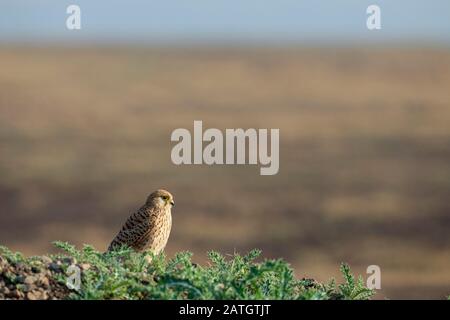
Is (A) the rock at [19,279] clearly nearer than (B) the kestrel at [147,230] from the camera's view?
Yes

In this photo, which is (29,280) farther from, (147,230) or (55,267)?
(147,230)

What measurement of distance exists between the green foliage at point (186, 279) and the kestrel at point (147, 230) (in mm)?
2127

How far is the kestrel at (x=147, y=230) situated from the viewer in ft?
41.2

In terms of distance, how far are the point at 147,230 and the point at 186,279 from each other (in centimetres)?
377

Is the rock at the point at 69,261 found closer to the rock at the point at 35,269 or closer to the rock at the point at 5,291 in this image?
the rock at the point at 35,269

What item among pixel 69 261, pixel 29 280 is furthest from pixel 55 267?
pixel 29 280

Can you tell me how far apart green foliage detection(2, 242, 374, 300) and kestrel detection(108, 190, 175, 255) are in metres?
2.13

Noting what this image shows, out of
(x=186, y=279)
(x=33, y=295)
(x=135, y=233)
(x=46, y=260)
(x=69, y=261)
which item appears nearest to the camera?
(x=186, y=279)

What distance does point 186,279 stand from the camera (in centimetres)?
890

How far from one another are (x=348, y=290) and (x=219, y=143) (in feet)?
77.8

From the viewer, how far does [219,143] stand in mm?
33625

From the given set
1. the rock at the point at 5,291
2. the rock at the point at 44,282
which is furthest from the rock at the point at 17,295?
the rock at the point at 44,282

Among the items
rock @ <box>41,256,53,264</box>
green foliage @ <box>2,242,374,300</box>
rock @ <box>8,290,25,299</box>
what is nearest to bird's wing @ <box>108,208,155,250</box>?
green foliage @ <box>2,242,374,300</box>

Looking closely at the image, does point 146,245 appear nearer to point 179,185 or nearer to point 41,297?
point 41,297
